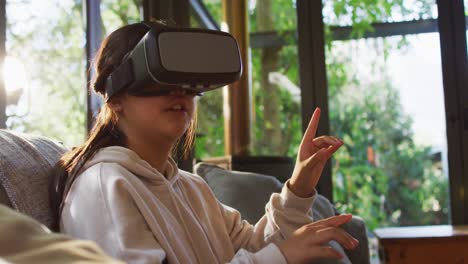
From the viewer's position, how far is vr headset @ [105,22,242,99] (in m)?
1.25

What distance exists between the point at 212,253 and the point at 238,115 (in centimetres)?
216

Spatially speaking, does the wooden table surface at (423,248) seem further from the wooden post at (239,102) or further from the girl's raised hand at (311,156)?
the wooden post at (239,102)

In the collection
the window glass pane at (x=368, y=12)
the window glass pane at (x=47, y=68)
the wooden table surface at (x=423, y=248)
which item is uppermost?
the window glass pane at (x=368, y=12)

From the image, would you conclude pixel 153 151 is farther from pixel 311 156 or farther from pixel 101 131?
pixel 311 156

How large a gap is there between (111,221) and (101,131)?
327 mm

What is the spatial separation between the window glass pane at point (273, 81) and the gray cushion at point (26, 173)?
2.10 meters

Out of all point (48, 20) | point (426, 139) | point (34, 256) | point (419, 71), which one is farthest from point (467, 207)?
point (34, 256)

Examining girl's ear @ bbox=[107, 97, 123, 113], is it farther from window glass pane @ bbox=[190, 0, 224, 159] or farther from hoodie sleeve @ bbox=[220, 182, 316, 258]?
window glass pane @ bbox=[190, 0, 224, 159]

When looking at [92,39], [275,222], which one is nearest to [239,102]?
[92,39]

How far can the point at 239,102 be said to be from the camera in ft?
11.5

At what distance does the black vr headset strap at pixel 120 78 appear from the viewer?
1301 mm

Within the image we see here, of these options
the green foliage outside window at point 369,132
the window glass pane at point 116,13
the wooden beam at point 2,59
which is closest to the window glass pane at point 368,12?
the green foliage outside window at point 369,132

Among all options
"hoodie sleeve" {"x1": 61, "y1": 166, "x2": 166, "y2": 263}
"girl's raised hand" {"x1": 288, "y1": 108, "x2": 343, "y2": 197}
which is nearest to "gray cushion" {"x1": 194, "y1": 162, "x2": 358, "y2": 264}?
"girl's raised hand" {"x1": 288, "y1": 108, "x2": 343, "y2": 197}

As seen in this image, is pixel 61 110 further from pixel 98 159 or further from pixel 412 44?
pixel 412 44
